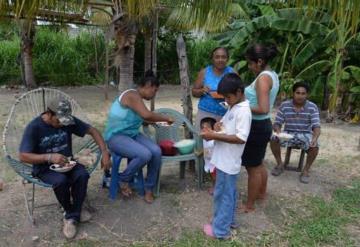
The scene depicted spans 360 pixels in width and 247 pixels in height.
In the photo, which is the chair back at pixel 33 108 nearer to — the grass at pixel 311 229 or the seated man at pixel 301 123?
the grass at pixel 311 229

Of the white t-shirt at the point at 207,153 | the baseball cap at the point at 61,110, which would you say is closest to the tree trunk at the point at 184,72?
the white t-shirt at the point at 207,153

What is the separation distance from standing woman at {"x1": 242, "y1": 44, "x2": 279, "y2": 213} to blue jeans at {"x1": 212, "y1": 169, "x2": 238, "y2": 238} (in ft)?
1.51

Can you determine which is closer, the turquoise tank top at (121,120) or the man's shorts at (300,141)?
the turquoise tank top at (121,120)

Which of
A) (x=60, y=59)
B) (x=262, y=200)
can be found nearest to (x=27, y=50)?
(x=60, y=59)

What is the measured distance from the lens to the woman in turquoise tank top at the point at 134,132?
396cm

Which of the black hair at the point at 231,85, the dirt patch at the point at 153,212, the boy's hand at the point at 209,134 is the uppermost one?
the black hair at the point at 231,85

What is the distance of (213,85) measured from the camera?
4.32 m

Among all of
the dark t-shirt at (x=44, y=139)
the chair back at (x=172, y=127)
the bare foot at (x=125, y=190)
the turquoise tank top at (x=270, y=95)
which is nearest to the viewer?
the dark t-shirt at (x=44, y=139)

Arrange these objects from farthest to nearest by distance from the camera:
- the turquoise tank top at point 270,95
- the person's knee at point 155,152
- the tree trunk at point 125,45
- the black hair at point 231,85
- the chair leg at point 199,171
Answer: the tree trunk at point 125,45
the chair leg at point 199,171
the person's knee at point 155,152
the turquoise tank top at point 270,95
the black hair at point 231,85

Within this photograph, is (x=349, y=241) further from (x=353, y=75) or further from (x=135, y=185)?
(x=353, y=75)

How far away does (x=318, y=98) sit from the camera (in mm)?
11281

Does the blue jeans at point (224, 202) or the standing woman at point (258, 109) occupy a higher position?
the standing woman at point (258, 109)

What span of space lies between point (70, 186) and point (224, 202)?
131 cm

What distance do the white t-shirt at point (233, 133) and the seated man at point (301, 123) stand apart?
167 centimetres
